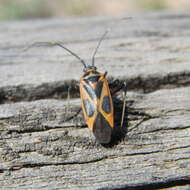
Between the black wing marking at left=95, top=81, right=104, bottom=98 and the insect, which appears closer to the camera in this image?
the insect

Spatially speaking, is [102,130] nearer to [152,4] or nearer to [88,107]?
[88,107]

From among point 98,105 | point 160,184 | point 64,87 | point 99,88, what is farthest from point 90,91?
point 160,184

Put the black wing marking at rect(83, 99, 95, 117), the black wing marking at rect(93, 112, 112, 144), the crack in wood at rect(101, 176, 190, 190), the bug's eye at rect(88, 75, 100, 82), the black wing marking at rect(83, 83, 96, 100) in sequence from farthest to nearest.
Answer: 1. the bug's eye at rect(88, 75, 100, 82)
2. the black wing marking at rect(83, 83, 96, 100)
3. the black wing marking at rect(83, 99, 95, 117)
4. the black wing marking at rect(93, 112, 112, 144)
5. the crack in wood at rect(101, 176, 190, 190)

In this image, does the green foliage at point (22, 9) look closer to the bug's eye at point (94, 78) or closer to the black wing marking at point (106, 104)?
the bug's eye at point (94, 78)

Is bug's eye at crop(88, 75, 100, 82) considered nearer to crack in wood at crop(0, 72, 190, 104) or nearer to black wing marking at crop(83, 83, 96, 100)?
black wing marking at crop(83, 83, 96, 100)

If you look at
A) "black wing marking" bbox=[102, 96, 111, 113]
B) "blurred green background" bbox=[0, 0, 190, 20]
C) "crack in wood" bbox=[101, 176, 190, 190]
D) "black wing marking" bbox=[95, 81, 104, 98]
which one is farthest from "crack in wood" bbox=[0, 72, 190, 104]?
"blurred green background" bbox=[0, 0, 190, 20]
